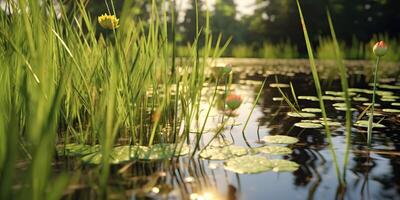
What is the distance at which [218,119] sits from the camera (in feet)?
4.45

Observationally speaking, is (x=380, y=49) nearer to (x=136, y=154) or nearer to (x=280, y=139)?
(x=280, y=139)

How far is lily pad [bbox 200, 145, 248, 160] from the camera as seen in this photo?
0.86 m

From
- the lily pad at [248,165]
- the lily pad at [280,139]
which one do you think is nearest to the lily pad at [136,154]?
the lily pad at [248,165]

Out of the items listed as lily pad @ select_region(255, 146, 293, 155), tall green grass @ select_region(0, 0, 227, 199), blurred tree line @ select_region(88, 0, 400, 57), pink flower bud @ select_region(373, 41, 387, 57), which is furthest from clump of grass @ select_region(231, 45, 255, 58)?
lily pad @ select_region(255, 146, 293, 155)

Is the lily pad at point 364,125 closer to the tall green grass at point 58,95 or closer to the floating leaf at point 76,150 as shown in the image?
the tall green grass at point 58,95

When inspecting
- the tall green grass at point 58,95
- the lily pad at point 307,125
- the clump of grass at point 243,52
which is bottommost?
the lily pad at point 307,125

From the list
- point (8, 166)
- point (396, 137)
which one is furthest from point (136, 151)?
point (396, 137)

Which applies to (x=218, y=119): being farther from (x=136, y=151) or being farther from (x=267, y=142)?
(x=136, y=151)

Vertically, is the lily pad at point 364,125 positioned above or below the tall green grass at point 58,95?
below

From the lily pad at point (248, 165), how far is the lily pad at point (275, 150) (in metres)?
0.08

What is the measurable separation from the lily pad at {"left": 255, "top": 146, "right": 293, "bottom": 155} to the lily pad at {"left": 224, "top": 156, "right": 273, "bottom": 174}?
0.26 feet

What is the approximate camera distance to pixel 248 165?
2.57ft

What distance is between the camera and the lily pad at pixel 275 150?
2.94 ft

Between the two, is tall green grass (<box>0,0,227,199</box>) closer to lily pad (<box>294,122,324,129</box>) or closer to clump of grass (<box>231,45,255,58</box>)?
lily pad (<box>294,122,324,129</box>)
